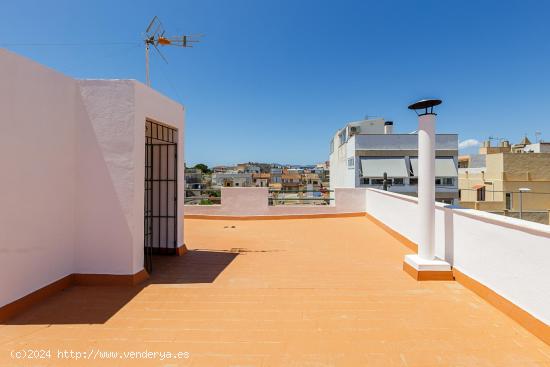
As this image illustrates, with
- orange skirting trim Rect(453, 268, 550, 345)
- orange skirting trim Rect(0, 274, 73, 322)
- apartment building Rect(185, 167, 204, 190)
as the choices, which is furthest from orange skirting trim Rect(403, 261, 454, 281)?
apartment building Rect(185, 167, 204, 190)

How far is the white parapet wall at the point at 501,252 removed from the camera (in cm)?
283

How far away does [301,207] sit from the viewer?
10586 mm

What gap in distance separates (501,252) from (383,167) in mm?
22676

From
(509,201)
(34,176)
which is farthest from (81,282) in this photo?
(509,201)

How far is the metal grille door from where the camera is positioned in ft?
19.1

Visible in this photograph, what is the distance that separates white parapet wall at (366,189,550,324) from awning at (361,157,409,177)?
2068cm

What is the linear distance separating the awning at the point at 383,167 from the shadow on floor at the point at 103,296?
2131 centimetres

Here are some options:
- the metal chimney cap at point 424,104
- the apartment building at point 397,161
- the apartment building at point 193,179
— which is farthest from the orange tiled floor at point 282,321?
the apartment building at point 397,161

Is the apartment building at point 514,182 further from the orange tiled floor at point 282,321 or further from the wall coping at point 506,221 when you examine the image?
the orange tiled floor at point 282,321

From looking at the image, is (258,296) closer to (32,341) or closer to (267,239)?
(32,341)

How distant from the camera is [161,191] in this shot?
5.91m

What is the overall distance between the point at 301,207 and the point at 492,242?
7204mm

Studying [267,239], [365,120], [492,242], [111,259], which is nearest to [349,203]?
[267,239]

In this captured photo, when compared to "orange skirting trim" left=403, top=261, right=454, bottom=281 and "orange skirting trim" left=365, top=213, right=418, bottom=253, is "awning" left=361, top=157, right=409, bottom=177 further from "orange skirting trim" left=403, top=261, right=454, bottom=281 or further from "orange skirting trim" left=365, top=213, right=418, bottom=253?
"orange skirting trim" left=403, top=261, right=454, bottom=281
